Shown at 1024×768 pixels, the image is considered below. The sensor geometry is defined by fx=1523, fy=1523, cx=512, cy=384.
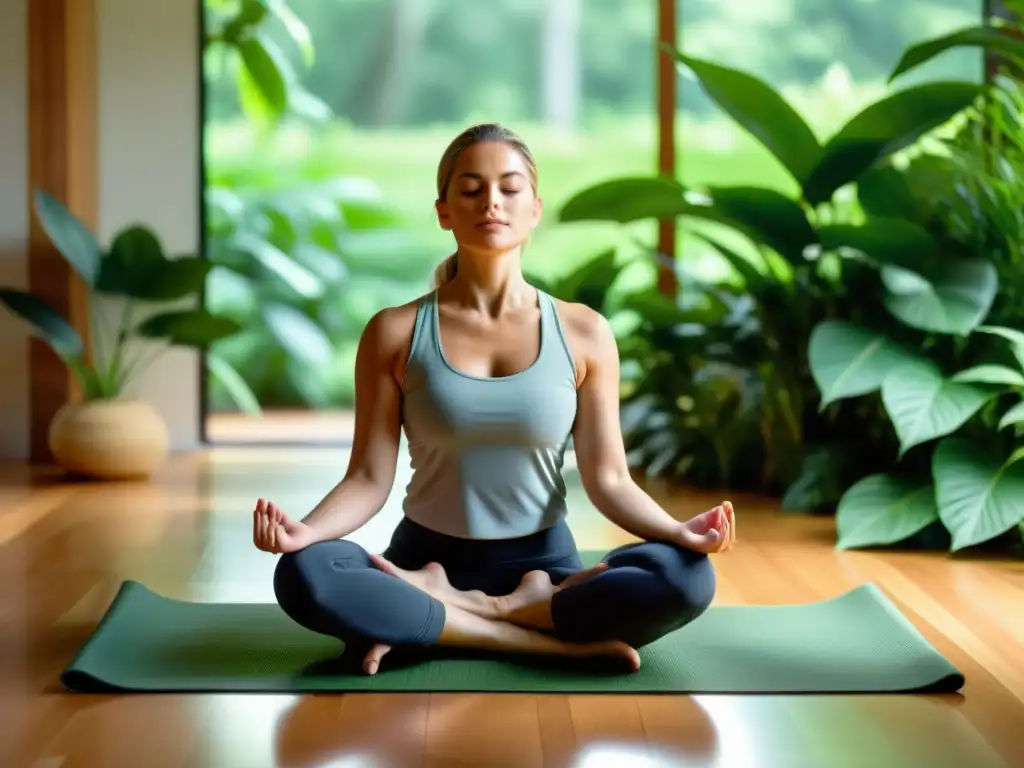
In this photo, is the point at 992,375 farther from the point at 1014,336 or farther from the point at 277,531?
the point at 277,531

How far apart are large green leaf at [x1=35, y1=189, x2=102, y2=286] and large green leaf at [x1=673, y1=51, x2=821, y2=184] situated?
164 cm

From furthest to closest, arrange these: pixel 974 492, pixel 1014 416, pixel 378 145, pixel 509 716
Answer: pixel 378 145 → pixel 974 492 → pixel 1014 416 → pixel 509 716

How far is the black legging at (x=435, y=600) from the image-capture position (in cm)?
202

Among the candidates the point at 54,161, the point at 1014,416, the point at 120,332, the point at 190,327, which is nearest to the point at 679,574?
the point at 1014,416

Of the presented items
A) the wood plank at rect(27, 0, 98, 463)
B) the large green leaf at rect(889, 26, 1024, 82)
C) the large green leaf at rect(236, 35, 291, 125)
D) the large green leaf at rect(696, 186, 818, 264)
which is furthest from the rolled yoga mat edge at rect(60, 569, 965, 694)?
the large green leaf at rect(236, 35, 291, 125)

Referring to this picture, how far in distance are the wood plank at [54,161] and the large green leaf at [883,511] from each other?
2324 millimetres

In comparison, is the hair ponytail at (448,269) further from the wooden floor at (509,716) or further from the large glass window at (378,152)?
the large glass window at (378,152)

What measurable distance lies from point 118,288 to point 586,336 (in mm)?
2191

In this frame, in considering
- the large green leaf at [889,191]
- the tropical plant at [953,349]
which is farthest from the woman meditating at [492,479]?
the large green leaf at [889,191]

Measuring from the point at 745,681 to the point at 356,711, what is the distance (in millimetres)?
539

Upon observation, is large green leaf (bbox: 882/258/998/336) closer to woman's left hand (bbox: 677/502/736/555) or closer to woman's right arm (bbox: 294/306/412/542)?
woman's left hand (bbox: 677/502/736/555)

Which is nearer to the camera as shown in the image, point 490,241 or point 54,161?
point 490,241

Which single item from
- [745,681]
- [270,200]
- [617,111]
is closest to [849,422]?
[745,681]

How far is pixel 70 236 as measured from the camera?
4.02 metres
